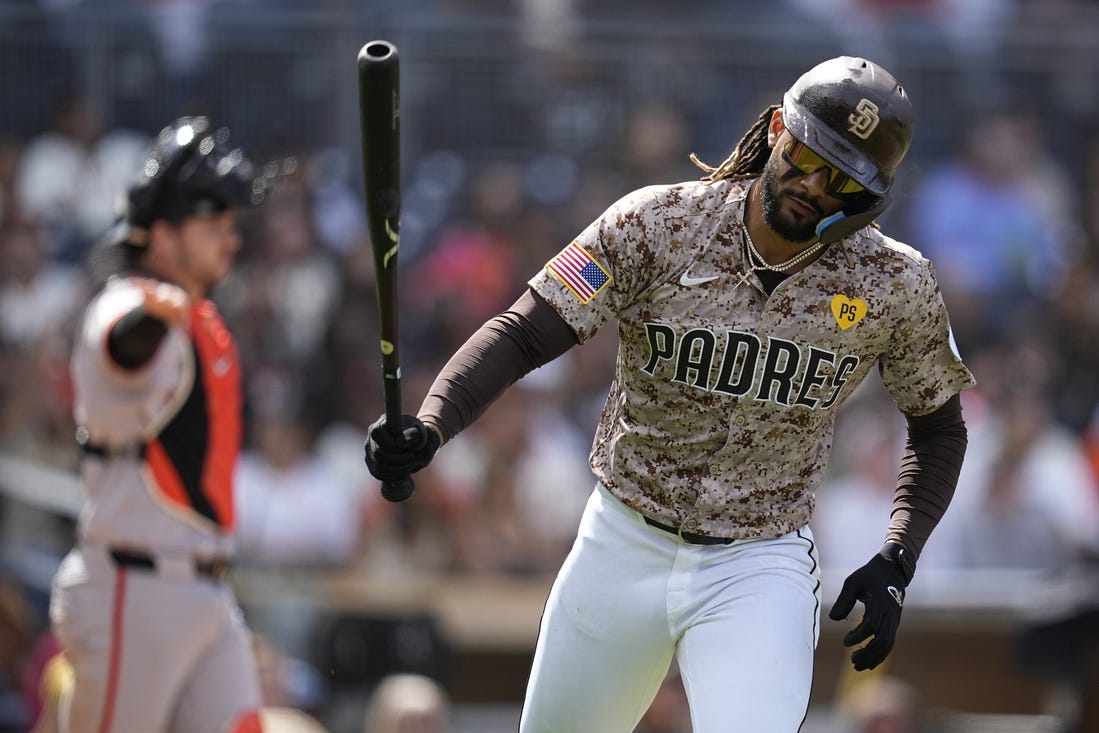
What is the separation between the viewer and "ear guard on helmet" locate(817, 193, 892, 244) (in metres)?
3.68

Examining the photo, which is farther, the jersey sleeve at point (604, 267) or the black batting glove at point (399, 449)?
the jersey sleeve at point (604, 267)

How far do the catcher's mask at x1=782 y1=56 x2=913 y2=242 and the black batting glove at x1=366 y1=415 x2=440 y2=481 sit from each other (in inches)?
40.2

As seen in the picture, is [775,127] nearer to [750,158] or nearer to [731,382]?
[750,158]

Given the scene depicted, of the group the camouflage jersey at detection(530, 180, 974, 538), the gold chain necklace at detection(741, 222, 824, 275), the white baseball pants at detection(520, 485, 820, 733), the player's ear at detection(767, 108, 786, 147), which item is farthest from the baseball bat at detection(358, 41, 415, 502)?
the player's ear at detection(767, 108, 786, 147)

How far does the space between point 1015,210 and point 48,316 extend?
583 cm

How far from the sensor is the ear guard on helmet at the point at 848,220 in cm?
368

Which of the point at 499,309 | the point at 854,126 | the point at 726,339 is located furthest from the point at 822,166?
the point at 499,309

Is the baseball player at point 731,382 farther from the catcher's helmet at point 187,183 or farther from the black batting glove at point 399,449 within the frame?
the catcher's helmet at point 187,183

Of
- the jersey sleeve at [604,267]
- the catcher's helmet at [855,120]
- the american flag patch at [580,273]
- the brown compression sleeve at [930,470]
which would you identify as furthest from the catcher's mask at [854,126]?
the brown compression sleeve at [930,470]

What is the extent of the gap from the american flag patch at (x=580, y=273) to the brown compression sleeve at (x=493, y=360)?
7 cm

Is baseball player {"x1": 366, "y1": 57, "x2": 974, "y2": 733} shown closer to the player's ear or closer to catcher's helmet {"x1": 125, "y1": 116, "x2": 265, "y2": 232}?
the player's ear

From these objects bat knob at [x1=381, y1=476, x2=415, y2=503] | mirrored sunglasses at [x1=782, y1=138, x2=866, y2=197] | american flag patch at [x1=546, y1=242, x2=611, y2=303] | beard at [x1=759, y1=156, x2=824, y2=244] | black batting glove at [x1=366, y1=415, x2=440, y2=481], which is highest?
mirrored sunglasses at [x1=782, y1=138, x2=866, y2=197]

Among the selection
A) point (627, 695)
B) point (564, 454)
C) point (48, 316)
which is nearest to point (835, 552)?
point (564, 454)

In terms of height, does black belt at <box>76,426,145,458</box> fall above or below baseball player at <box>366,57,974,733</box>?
below
